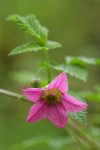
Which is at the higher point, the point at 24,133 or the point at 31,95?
the point at 31,95

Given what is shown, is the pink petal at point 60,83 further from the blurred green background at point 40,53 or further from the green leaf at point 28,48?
the blurred green background at point 40,53

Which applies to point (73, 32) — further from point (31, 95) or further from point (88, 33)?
point (31, 95)

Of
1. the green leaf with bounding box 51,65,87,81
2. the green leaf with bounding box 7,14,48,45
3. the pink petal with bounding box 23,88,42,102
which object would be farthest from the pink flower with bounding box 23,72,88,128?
the green leaf with bounding box 7,14,48,45

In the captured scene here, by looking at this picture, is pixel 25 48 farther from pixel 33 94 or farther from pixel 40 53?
pixel 40 53

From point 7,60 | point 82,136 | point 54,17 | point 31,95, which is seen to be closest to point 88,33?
point 54,17

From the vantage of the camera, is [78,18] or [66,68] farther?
[78,18]

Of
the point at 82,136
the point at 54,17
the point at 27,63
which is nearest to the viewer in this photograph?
the point at 82,136

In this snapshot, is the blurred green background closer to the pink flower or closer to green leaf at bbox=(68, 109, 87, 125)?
the pink flower

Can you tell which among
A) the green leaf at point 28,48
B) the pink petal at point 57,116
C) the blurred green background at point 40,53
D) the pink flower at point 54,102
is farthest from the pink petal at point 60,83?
the blurred green background at point 40,53
